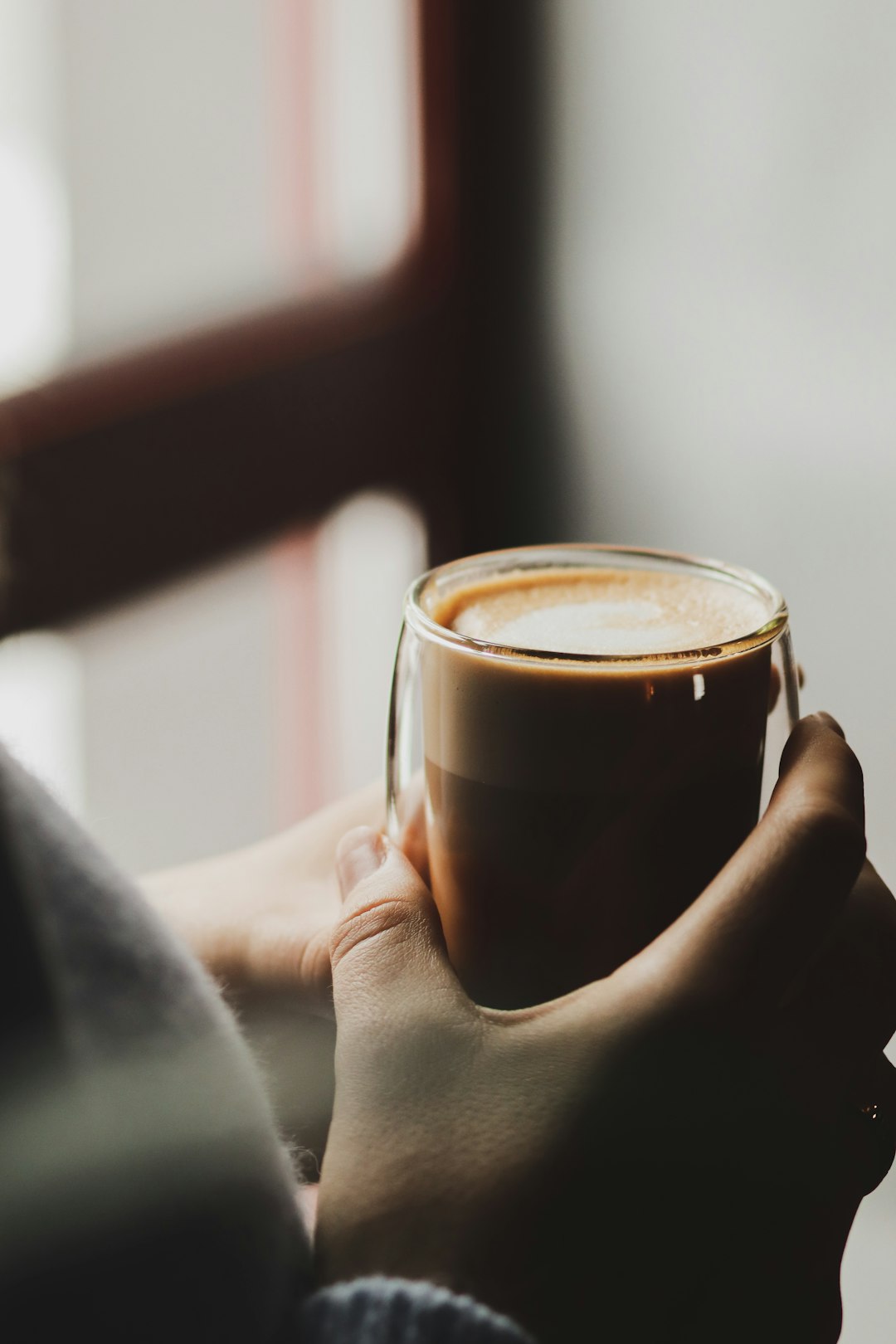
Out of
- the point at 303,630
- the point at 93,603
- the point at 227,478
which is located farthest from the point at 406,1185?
the point at 303,630

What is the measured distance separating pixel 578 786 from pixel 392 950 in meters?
0.11

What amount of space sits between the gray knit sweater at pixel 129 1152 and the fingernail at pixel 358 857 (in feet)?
0.59

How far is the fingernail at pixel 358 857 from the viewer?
2.02 ft

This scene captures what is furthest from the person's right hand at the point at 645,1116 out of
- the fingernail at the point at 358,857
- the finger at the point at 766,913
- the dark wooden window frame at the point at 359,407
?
the dark wooden window frame at the point at 359,407

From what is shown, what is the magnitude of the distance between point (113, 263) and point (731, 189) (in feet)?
2.34

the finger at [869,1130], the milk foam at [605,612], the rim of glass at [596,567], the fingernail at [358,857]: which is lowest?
the finger at [869,1130]

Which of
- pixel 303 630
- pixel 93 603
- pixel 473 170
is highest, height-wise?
pixel 473 170

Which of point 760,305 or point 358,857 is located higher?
point 760,305

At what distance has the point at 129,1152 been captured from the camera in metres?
0.40

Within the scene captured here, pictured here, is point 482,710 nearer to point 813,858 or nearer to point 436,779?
point 436,779

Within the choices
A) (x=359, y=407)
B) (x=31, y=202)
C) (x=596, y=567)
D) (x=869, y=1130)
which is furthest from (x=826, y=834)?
(x=359, y=407)

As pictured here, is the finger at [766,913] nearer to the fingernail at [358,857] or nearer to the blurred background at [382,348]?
the fingernail at [358,857]

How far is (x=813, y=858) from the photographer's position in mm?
459

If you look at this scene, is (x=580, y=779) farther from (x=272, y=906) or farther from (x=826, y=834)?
(x=272, y=906)
